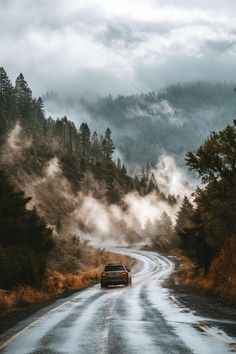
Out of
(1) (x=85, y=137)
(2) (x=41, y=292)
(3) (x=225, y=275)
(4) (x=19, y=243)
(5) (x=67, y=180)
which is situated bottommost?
(2) (x=41, y=292)

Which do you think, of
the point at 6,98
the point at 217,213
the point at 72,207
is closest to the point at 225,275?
the point at 217,213

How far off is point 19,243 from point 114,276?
1072cm

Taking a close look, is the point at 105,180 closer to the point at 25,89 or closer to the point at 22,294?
the point at 25,89

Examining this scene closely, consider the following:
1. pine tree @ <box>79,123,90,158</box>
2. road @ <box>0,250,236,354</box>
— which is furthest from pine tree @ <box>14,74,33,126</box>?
road @ <box>0,250,236,354</box>

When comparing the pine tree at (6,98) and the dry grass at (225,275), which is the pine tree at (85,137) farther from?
the dry grass at (225,275)

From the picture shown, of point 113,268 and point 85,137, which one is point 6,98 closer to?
point 85,137

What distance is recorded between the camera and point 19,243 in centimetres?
2797

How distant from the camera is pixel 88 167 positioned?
143 m

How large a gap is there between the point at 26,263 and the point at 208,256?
50.3 ft

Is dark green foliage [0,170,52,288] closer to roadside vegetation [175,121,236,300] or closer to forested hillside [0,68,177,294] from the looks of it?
roadside vegetation [175,121,236,300]

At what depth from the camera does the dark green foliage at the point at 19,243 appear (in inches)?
945

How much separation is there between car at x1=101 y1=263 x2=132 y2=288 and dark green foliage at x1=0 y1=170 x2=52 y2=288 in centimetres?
662

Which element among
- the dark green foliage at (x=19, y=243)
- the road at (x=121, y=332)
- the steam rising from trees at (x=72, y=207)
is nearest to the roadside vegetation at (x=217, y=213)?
the road at (x=121, y=332)

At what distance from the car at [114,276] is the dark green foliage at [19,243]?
6617 millimetres
